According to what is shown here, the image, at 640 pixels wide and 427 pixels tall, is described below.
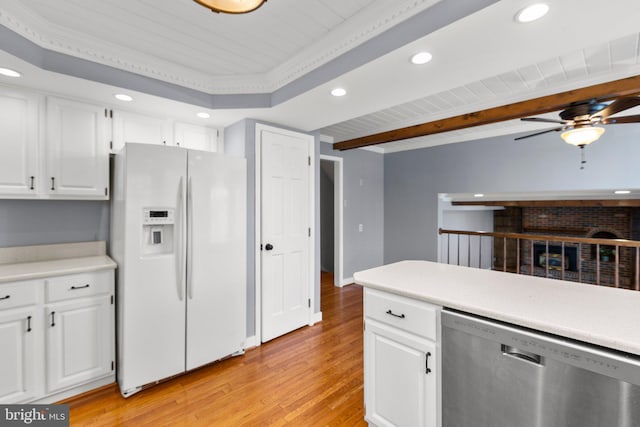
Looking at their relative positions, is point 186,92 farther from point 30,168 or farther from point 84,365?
point 84,365

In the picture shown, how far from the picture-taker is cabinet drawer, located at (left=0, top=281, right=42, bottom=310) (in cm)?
176

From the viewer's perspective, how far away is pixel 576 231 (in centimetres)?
633

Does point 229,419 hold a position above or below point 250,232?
below

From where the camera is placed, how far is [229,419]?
184 cm

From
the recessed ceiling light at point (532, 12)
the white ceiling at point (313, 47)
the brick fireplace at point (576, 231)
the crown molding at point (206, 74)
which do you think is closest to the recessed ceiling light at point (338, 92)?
the white ceiling at point (313, 47)

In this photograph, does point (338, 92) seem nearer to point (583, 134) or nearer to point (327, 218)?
point (583, 134)

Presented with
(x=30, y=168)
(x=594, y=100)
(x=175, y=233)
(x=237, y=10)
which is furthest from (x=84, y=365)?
(x=594, y=100)

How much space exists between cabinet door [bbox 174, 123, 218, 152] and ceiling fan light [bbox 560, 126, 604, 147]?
337cm

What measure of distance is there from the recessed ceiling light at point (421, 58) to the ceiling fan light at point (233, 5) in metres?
0.99

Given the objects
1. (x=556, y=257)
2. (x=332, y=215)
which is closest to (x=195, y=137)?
(x=332, y=215)

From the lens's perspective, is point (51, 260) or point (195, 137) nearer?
point (51, 260)

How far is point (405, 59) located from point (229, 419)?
2.50 m

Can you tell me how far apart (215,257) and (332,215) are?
3.48m

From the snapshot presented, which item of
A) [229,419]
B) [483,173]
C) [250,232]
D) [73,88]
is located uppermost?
[73,88]
